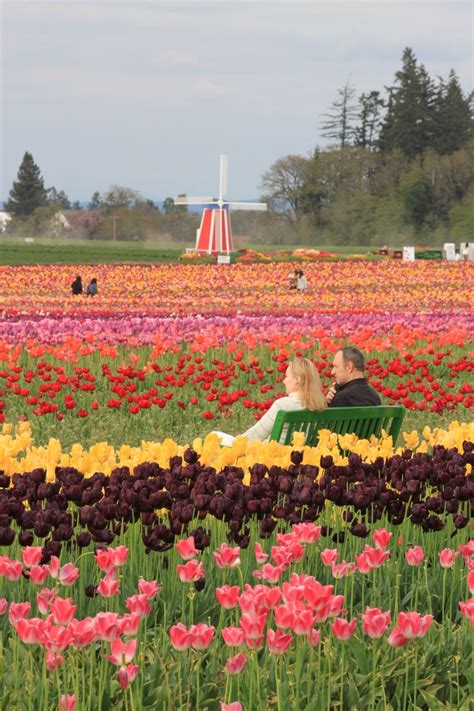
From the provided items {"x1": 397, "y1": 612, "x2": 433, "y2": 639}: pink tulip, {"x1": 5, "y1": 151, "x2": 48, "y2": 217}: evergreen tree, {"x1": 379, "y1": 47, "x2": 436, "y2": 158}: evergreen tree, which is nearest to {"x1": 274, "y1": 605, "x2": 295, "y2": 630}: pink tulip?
{"x1": 397, "y1": 612, "x2": 433, "y2": 639}: pink tulip

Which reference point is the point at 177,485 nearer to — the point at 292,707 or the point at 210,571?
the point at 210,571

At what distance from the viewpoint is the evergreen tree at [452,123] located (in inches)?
3565

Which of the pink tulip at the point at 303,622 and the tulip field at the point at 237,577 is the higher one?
the pink tulip at the point at 303,622

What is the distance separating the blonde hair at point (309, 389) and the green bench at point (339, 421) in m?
Answer: 0.06

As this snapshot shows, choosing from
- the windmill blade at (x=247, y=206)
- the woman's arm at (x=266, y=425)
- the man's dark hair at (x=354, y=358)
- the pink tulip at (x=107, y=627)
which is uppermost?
the windmill blade at (x=247, y=206)

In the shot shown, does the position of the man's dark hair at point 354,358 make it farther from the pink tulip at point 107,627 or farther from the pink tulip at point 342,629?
the pink tulip at point 107,627

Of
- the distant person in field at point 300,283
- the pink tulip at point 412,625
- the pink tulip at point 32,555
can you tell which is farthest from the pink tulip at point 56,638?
the distant person in field at point 300,283

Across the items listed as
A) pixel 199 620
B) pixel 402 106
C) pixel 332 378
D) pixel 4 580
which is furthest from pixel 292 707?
pixel 402 106

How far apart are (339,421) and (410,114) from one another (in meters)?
85.7

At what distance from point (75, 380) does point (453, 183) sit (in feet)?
239

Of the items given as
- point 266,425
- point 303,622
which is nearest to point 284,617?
point 303,622

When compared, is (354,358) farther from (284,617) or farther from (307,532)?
(284,617)

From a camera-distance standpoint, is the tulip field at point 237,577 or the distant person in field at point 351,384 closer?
the tulip field at point 237,577

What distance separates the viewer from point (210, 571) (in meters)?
4.62
